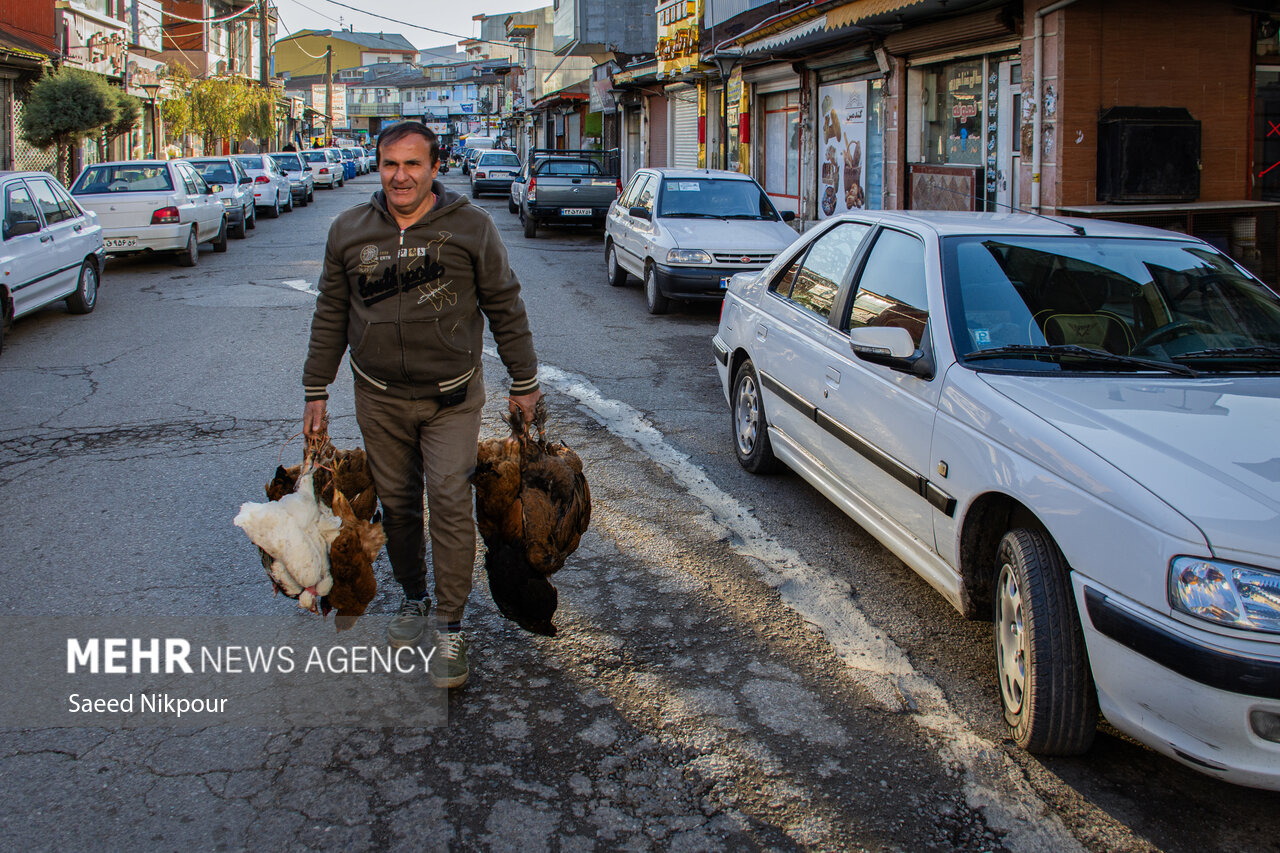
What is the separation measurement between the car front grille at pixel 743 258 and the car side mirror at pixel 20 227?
668 centimetres

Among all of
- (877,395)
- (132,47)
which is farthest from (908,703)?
(132,47)

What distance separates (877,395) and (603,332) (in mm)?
7079

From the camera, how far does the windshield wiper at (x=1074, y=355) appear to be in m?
4.02

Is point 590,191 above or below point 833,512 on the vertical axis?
above

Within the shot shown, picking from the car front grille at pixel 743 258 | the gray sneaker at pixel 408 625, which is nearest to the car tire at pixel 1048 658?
the gray sneaker at pixel 408 625

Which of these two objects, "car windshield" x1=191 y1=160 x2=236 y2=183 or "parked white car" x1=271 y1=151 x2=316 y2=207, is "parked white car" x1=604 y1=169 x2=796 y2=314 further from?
"parked white car" x1=271 y1=151 x2=316 y2=207

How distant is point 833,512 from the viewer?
227 inches

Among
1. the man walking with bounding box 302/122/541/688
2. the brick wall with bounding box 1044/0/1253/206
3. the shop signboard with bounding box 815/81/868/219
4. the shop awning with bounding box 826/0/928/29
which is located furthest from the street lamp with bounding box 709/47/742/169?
the man walking with bounding box 302/122/541/688

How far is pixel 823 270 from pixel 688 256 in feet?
20.7

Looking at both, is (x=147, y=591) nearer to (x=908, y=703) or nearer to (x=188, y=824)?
(x=188, y=824)

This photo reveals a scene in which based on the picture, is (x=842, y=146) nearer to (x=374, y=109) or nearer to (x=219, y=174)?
(x=219, y=174)

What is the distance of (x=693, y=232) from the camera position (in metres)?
12.2

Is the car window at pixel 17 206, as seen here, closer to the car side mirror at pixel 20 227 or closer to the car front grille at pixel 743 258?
the car side mirror at pixel 20 227

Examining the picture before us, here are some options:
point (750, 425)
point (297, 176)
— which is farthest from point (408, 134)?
point (297, 176)
